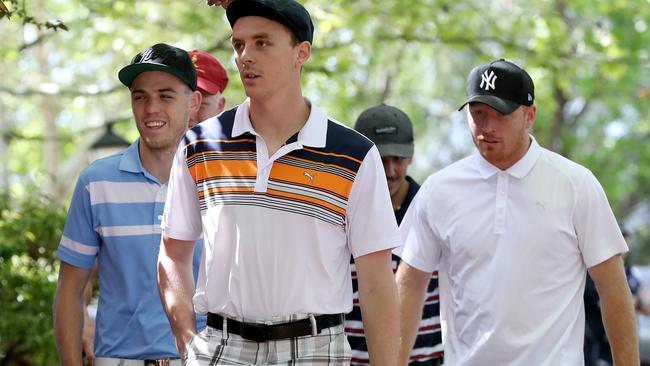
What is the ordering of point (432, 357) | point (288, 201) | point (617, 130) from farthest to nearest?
1. point (617, 130)
2. point (432, 357)
3. point (288, 201)

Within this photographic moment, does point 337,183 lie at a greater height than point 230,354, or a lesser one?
greater

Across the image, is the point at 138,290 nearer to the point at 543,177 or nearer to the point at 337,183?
the point at 337,183

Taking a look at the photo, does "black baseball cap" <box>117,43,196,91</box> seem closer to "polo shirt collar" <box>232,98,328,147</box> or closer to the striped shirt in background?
"polo shirt collar" <box>232,98,328,147</box>

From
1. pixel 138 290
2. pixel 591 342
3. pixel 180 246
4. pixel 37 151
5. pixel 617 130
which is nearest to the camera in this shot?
pixel 180 246

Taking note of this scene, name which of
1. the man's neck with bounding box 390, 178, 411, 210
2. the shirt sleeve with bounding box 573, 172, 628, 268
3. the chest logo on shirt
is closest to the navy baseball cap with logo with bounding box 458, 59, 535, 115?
the shirt sleeve with bounding box 573, 172, 628, 268

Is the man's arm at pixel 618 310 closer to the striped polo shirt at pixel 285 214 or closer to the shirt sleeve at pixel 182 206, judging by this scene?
the striped polo shirt at pixel 285 214

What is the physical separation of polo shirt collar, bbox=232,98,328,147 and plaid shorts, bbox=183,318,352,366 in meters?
0.71

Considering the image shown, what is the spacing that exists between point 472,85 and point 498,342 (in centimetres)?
133

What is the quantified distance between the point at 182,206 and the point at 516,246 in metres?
1.93

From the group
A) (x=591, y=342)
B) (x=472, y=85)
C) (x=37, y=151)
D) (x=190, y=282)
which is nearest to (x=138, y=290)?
(x=190, y=282)

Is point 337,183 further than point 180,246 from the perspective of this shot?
No

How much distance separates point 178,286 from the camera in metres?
4.96

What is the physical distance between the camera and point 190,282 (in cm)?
500

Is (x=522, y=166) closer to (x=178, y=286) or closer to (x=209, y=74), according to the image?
(x=209, y=74)
